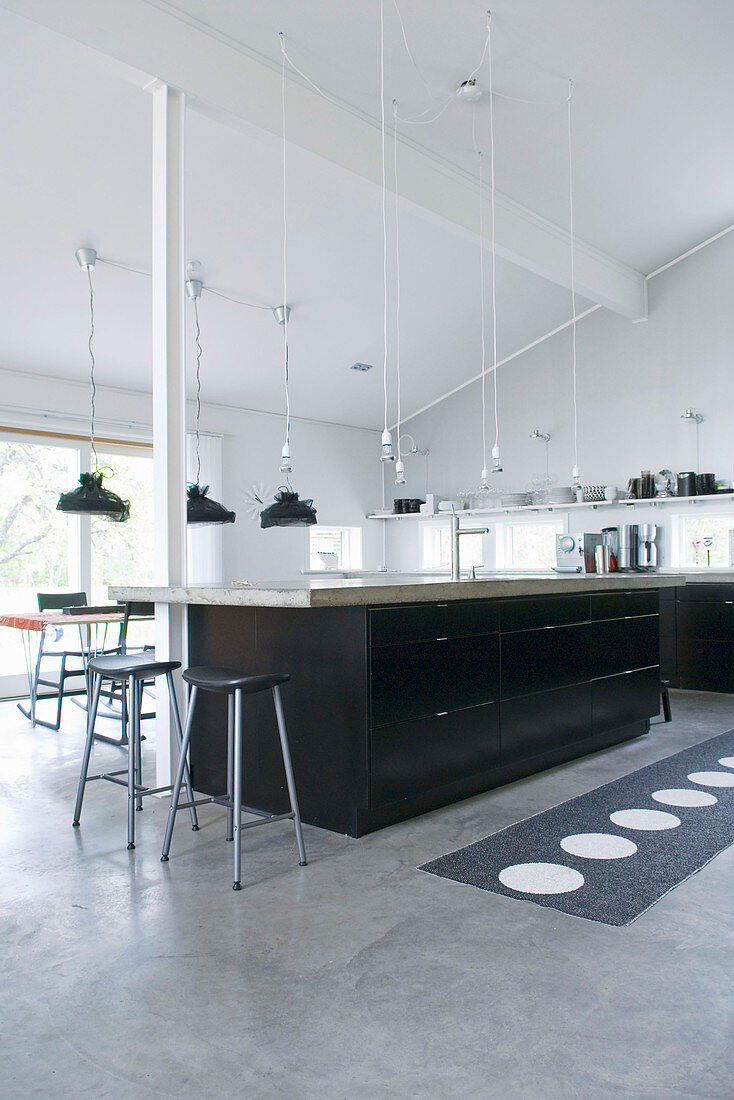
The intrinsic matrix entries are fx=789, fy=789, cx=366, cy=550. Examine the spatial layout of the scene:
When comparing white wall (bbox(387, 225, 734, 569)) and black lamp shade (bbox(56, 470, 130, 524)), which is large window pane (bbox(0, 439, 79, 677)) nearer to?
black lamp shade (bbox(56, 470, 130, 524))

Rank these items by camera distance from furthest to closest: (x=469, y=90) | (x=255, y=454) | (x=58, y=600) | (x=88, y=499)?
(x=255, y=454)
(x=58, y=600)
(x=88, y=499)
(x=469, y=90)

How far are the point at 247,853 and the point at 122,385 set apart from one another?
493 cm

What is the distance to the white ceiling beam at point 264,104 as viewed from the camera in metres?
3.39

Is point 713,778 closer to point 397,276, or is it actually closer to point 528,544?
point 397,276

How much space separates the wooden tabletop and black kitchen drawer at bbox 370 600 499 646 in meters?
2.71

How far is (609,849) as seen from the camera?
279cm

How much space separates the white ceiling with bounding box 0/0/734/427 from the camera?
3926 millimetres

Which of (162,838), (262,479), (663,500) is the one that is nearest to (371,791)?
(162,838)

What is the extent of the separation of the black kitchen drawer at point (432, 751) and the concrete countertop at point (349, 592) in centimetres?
49

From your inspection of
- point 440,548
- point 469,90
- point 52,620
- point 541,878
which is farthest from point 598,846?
point 440,548

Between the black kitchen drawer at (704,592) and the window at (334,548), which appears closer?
the black kitchen drawer at (704,592)

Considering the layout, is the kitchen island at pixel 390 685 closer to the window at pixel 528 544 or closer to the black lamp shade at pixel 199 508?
the black lamp shade at pixel 199 508

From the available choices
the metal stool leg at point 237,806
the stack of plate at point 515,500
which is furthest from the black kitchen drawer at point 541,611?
the stack of plate at point 515,500

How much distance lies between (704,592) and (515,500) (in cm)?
219
